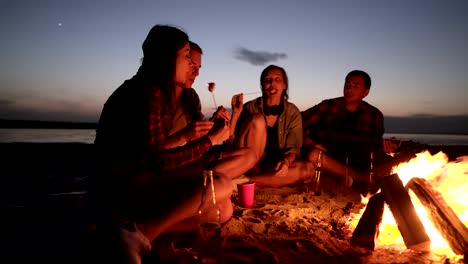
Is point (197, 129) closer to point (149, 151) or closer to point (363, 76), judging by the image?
point (149, 151)

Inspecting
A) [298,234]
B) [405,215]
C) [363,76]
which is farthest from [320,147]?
[405,215]

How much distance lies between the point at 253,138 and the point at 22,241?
308 centimetres

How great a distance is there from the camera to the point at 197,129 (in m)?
3.47

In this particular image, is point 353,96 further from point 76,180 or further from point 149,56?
point 76,180

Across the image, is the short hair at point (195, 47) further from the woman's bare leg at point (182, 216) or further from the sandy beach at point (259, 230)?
the woman's bare leg at point (182, 216)

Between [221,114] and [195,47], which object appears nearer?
[221,114]

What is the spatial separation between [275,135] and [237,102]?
0.97m

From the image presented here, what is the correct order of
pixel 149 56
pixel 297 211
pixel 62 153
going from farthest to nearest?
pixel 62 153 < pixel 297 211 < pixel 149 56

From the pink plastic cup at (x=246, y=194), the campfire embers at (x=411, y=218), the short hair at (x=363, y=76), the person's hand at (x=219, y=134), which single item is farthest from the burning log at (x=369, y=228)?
the short hair at (x=363, y=76)

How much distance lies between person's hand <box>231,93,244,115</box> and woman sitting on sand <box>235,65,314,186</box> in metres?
0.19

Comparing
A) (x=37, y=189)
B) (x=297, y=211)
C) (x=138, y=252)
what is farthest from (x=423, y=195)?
(x=37, y=189)

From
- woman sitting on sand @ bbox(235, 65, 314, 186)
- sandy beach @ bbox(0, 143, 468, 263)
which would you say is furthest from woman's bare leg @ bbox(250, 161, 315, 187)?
sandy beach @ bbox(0, 143, 468, 263)

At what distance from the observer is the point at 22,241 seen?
128 inches

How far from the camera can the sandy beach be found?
109 inches
